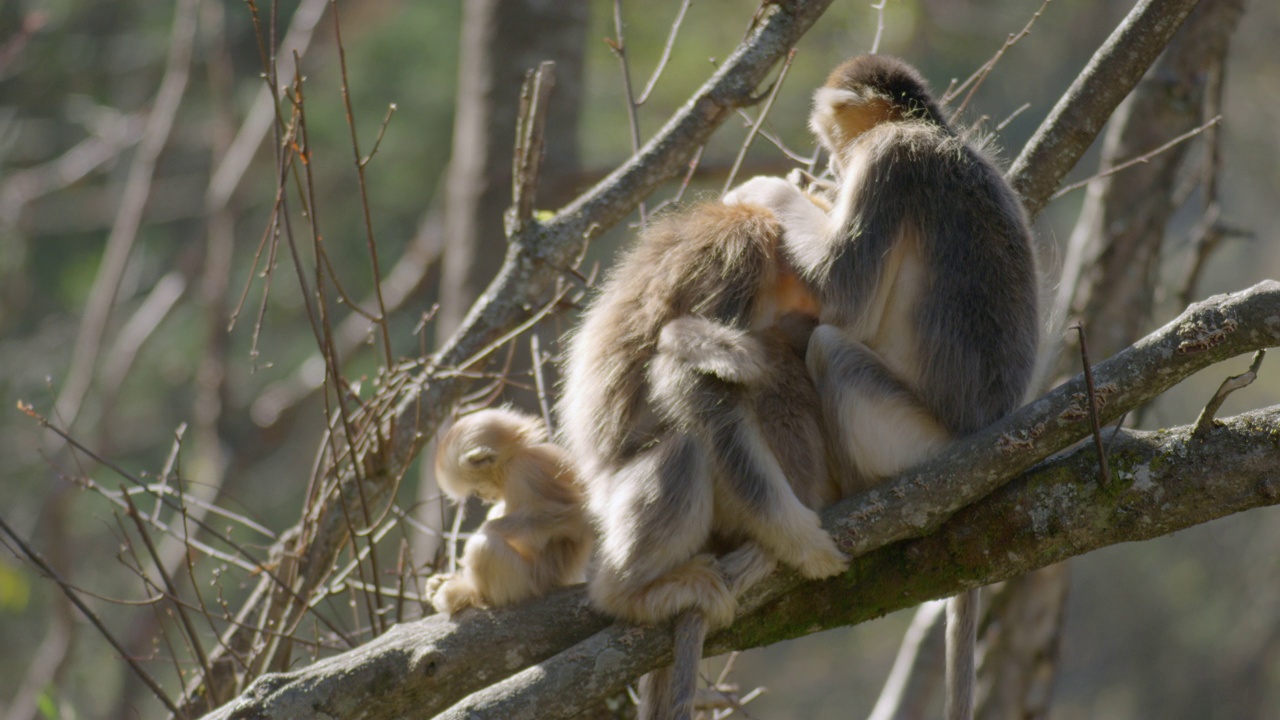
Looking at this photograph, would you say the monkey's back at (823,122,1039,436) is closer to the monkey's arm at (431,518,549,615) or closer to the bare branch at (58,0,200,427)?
the monkey's arm at (431,518,549,615)

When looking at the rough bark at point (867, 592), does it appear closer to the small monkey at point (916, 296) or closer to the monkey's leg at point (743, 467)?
the monkey's leg at point (743, 467)

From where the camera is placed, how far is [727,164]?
270 inches

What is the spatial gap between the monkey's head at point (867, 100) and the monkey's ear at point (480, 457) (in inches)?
64.5

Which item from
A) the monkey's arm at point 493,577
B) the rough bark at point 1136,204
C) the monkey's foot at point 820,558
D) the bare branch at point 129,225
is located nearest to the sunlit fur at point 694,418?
the monkey's foot at point 820,558

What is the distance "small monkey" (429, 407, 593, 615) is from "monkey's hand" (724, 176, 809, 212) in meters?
1.09

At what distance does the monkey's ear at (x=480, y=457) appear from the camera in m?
3.93

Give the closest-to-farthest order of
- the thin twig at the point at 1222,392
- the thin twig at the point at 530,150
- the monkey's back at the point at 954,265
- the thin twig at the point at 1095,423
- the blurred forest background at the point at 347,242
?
the thin twig at the point at 1222,392, the thin twig at the point at 1095,423, the monkey's back at the point at 954,265, the thin twig at the point at 530,150, the blurred forest background at the point at 347,242

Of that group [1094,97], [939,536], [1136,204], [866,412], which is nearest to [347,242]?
[1136,204]

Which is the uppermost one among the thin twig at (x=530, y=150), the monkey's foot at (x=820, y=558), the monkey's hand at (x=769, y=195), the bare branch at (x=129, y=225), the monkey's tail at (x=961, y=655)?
the bare branch at (x=129, y=225)

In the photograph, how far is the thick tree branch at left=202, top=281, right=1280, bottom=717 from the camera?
117 inches

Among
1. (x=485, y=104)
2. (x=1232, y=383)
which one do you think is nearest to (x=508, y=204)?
(x=485, y=104)

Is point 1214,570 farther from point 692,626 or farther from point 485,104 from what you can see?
point 692,626

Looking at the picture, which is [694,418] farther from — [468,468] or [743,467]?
[468,468]

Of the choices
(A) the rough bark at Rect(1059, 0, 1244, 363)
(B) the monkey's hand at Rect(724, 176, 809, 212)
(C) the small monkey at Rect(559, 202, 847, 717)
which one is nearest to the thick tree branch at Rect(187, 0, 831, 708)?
(B) the monkey's hand at Rect(724, 176, 809, 212)
